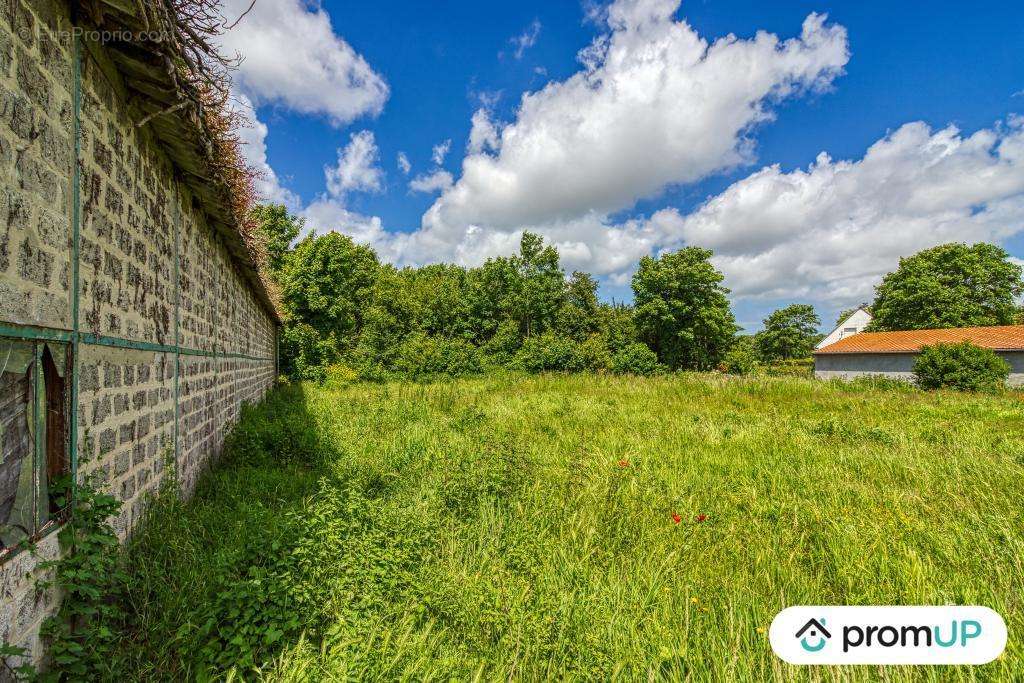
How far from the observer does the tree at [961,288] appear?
29.1 meters

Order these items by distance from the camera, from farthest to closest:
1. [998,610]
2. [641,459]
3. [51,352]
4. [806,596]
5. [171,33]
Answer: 1. [641,459]
2. [806,596]
3. [998,610]
4. [171,33]
5. [51,352]

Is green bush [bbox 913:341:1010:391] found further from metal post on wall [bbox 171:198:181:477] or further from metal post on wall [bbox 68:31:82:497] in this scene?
metal post on wall [bbox 68:31:82:497]

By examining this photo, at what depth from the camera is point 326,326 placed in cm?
2292

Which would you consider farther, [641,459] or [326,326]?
[326,326]

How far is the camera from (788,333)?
50.3m

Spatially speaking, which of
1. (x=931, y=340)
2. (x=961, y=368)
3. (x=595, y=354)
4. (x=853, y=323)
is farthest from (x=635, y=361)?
(x=853, y=323)

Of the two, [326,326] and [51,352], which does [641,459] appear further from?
[326,326]

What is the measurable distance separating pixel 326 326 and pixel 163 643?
2240 cm

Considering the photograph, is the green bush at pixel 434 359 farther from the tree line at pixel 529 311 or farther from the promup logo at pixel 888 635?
the promup logo at pixel 888 635

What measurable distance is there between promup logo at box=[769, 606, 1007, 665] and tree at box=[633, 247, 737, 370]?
26328 millimetres

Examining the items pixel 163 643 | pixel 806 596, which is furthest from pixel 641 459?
pixel 163 643

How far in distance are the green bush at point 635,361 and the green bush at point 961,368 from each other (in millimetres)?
11468

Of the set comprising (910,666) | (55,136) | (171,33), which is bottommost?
(910,666)

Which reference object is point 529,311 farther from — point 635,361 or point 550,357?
point 635,361
